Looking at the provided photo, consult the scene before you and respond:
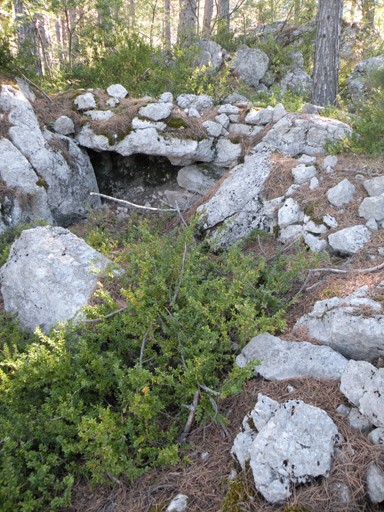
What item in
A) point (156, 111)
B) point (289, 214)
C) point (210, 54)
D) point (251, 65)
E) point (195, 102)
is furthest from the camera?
point (210, 54)

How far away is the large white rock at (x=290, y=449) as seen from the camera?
6.24 ft

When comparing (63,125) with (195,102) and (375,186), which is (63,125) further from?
(375,186)

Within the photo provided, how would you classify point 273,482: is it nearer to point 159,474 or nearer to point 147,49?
point 159,474

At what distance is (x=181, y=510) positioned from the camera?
6.60 ft

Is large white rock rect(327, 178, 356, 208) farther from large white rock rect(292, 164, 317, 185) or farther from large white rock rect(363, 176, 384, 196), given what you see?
large white rock rect(292, 164, 317, 185)

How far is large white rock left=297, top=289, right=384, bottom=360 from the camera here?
2508 millimetres

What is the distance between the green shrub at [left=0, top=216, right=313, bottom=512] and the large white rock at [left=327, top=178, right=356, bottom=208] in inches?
48.3

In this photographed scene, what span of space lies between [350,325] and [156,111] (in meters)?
5.49

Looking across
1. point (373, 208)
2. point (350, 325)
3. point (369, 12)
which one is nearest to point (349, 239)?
point (373, 208)

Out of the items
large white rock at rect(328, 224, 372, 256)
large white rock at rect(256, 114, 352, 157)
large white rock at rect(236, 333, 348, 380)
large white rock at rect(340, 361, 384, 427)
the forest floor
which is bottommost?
the forest floor

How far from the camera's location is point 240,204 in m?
5.07

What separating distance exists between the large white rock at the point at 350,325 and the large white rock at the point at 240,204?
2.02 m

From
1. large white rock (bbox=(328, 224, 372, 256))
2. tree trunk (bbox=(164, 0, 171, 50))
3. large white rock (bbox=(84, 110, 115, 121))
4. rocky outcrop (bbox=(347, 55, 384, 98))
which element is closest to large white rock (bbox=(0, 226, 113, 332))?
large white rock (bbox=(328, 224, 372, 256))

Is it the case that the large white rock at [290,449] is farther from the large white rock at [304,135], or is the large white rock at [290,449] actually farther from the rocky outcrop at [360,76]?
the rocky outcrop at [360,76]
